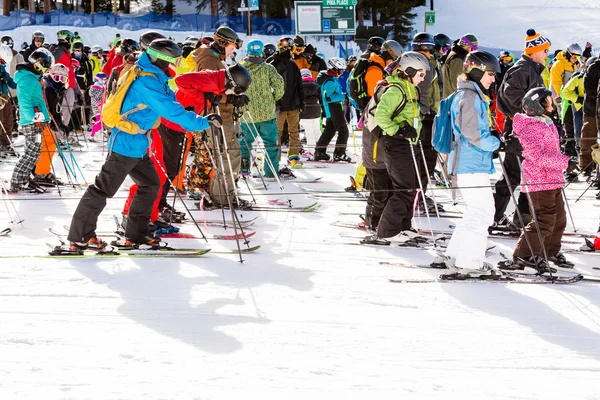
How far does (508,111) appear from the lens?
25.9ft

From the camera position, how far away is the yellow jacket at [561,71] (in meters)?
12.9

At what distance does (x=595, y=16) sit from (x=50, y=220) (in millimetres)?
45217

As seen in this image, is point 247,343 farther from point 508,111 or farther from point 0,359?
point 508,111

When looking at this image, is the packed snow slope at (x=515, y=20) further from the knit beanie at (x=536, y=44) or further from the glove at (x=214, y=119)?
the glove at (x=214, y=119)

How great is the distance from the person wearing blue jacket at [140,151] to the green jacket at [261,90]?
3.69 m

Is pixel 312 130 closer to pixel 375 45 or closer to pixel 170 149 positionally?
pixel 375 45

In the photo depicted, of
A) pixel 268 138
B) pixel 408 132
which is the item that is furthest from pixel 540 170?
pixel 268 138

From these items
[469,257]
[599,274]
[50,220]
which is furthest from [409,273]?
[50,220]

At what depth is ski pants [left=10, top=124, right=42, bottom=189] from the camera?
9969 millimetres

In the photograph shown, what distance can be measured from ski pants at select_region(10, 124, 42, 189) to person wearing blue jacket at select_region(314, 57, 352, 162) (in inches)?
196

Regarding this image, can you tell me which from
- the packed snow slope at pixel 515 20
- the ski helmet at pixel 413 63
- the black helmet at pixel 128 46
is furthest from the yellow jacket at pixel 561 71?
the packed snow slope at pixel 515 20

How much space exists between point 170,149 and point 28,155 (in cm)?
282

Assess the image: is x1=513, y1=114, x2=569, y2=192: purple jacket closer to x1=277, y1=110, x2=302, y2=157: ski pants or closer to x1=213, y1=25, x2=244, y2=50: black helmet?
x1=213, y1=25, x2=244, y2=50: black helmet

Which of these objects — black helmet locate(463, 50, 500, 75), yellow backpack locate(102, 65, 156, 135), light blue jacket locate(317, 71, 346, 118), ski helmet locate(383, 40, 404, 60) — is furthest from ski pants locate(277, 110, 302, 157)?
black helmet locate(463, 50, 500, 75)
